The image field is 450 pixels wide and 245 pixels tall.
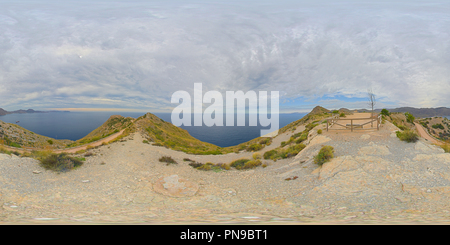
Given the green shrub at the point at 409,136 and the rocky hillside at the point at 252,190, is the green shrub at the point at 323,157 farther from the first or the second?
the green shrub at the point at 409,136

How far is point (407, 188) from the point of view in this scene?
23.0ft

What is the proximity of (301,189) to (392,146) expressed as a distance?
25.9 ft

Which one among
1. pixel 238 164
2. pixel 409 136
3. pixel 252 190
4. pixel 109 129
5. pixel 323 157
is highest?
pixel 109 129

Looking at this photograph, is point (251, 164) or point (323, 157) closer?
point (323, 157)

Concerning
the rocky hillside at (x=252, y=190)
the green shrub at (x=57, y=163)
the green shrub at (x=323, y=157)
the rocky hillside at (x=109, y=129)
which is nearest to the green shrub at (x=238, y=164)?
the rocky hillside at (x=252, y=190)

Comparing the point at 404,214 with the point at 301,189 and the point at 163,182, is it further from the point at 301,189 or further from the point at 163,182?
the point at 163,182

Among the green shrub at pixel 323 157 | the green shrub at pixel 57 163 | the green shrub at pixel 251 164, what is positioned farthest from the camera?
the green shrub at pixel 251 164

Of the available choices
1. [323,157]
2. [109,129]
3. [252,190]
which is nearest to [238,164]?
[252,190]

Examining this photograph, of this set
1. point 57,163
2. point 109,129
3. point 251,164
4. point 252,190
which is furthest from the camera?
point 109,129

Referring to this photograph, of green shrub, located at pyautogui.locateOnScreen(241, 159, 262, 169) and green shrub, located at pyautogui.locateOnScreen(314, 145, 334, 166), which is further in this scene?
green shrub, located at pyautogui.locateOnScreen(241, 159, 262, 169)

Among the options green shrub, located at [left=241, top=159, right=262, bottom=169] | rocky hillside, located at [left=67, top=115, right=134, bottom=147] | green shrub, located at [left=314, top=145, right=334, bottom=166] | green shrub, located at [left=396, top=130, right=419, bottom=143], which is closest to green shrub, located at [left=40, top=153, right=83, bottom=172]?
A: green shrub, located at [left=241, top=159, right=262, bottom=169]

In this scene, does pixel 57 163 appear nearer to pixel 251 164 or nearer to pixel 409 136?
pixel 251 164

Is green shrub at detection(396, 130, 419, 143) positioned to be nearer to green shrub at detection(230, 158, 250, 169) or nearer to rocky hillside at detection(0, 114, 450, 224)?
rocky hillside at detection(0, 114, 450, 224)

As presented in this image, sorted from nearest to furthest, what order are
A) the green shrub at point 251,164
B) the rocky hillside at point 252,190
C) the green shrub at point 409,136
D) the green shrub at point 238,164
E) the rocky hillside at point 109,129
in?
the rocky hillside at point 252,190 → the green shrub at point 409,136 → the green shrub at point 251,164 → the green shrub at point 238,164 → the rocky hillside at point 109,129
